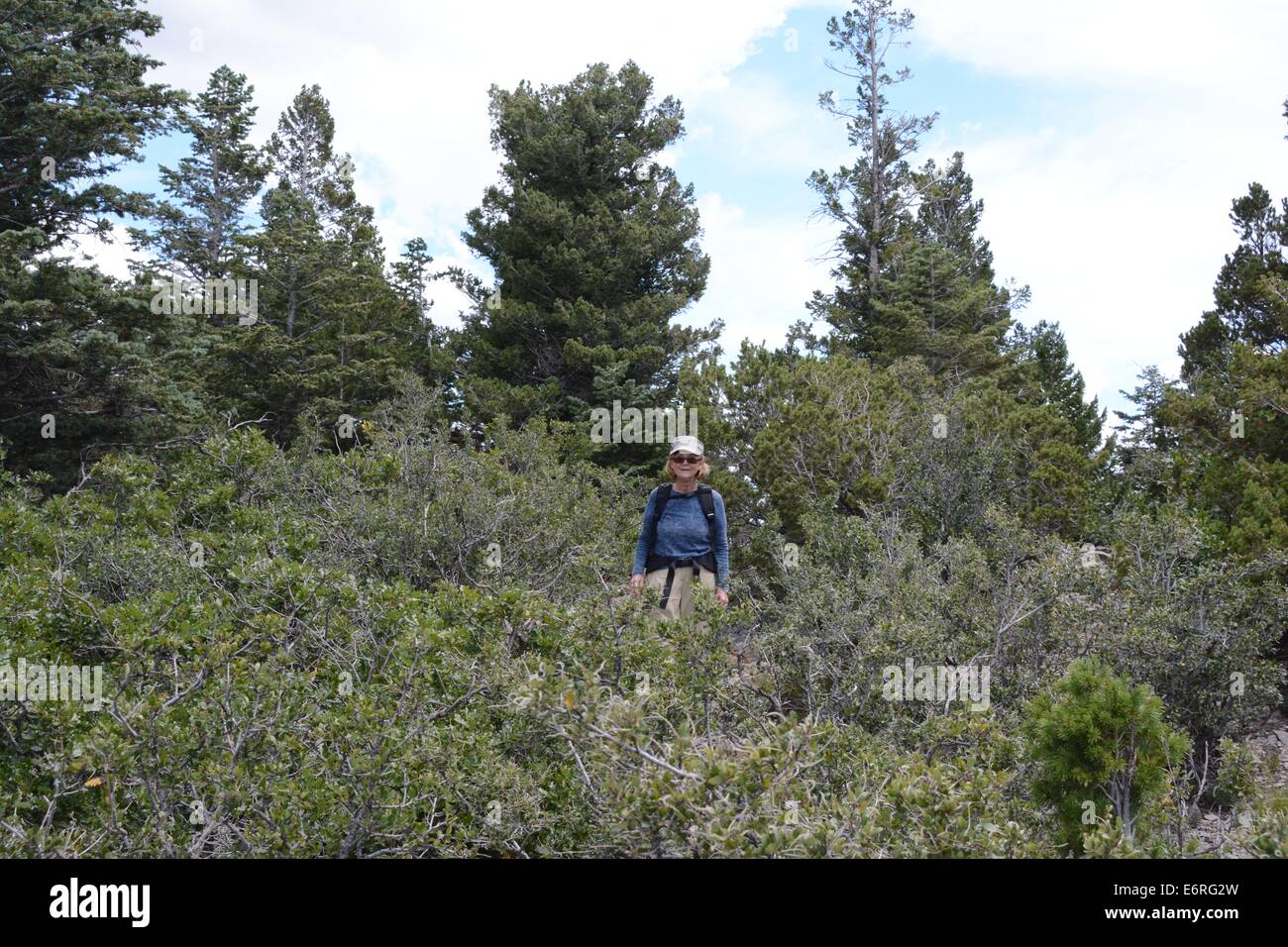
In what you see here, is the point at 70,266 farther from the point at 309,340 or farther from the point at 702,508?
the point at 702,508

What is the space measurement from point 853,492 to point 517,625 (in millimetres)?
6464

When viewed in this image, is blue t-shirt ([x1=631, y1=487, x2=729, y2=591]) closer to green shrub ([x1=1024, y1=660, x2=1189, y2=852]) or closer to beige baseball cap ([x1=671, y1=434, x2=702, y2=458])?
beige baseball cap ([x1=671, y1=434, x2=702, y2=458])

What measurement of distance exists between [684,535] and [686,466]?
465mm

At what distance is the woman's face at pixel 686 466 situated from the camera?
18.9 ft

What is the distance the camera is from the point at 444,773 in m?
3.16

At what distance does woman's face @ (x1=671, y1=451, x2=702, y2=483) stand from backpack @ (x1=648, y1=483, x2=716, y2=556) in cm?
13

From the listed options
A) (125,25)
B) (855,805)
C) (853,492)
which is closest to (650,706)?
(855,805)

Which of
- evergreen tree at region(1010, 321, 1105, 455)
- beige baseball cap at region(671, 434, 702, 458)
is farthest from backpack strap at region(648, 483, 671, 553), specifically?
evergreen tree at region(1010, 321, 1105, 455)

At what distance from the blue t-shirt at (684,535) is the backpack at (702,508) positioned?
19 mm

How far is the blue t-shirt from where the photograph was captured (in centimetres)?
582

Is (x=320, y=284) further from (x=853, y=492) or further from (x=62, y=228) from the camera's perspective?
(x=853, y=492)

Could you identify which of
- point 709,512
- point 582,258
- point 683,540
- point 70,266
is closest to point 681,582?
point 683,540

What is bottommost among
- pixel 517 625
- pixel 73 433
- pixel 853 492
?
pixel 517 625

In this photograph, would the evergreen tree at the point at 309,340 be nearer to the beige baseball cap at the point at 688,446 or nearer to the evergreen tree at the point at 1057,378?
the beige baseball cap at the point at 688,446
